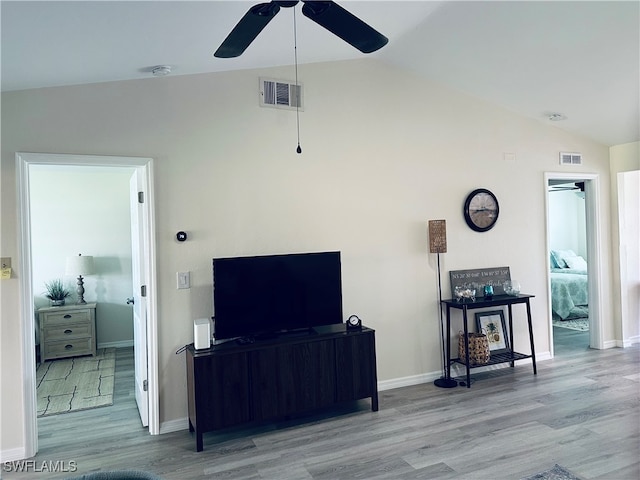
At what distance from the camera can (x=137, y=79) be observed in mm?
3455

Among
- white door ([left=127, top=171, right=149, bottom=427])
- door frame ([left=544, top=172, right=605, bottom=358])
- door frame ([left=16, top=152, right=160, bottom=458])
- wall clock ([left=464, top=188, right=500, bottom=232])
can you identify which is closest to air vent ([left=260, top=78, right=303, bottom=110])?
white door ([left=127, top=171, right=149, bottom=427])

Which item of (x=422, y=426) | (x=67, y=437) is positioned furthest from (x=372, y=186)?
(x=67, y=437)

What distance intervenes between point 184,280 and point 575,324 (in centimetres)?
605

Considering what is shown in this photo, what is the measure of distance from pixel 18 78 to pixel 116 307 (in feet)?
13.5

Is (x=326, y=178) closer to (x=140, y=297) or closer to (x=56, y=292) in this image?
(x=140, y=297)

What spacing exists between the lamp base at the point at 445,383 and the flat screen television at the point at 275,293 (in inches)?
53.4

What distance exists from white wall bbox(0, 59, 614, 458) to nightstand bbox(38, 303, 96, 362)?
2.83m

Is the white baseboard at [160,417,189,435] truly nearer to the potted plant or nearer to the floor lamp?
the floor lamp

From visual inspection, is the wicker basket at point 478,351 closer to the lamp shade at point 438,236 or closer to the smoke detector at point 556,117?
the lamp shade at point 438,236

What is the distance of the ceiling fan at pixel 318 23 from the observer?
2014 millimetres

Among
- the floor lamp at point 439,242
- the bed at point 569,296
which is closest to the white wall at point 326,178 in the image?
the floor lamp at point 439,242

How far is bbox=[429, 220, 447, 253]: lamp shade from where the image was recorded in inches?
171

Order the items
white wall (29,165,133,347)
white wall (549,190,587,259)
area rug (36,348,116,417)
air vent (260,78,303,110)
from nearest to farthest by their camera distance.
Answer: air vent (260,78,303,110) → area rug (36,348,116,417) → white wall (29,165,133,347) → white wall (549,190,587,259)

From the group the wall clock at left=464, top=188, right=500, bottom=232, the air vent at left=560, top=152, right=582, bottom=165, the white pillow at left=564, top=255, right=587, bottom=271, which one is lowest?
the white pillow at left=564, top=255, right=587, bottom=271
